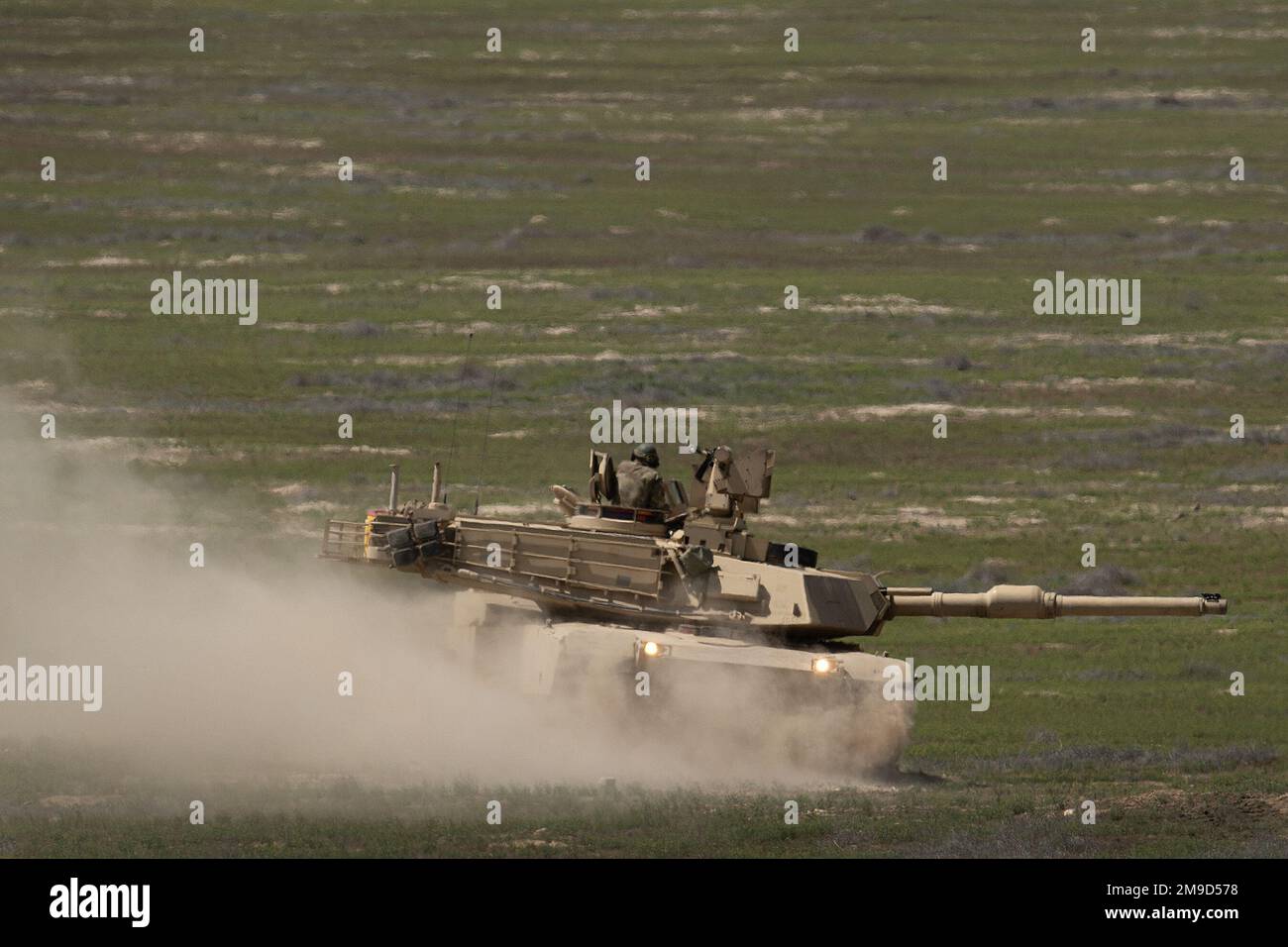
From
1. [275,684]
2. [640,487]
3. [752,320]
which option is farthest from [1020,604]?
[752,320]

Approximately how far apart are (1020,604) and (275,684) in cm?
967

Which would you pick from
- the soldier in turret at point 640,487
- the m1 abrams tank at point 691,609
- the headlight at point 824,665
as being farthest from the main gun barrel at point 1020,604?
the soldier in turret at point 640,487

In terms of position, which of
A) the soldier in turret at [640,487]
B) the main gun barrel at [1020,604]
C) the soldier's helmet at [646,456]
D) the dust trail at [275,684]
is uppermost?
the soldier's helmet at [646,456]

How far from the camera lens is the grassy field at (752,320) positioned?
27156mm

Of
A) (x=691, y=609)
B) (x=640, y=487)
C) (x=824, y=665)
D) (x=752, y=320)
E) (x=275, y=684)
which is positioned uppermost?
(x=752, y=320)

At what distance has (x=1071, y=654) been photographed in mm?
37875

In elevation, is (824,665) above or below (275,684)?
above

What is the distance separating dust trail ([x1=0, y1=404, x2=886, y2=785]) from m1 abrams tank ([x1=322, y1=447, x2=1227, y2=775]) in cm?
52

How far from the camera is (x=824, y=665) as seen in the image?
1085 inches

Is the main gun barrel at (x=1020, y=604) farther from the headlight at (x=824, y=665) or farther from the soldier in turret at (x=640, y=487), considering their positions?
the soldier in turret at (x=640, y=487)

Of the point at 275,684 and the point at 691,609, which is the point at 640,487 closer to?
the point at 691,609

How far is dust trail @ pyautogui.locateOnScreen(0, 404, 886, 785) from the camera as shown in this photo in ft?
92.8

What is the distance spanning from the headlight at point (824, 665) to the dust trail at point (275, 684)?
1.28 metres

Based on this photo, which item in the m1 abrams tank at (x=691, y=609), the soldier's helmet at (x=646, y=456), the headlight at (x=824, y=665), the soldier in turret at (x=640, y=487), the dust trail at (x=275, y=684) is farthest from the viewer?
the soldier's helmet at (x=646, y=456)
